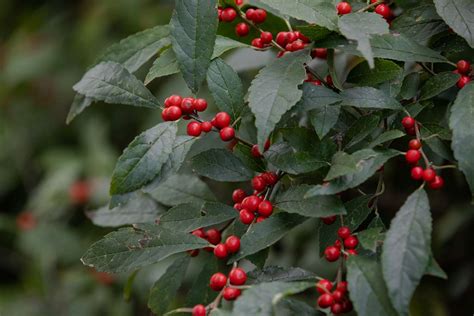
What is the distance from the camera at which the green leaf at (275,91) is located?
951 millimetres

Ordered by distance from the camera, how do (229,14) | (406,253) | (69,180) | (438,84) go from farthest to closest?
(69,180)
(229,14)
(438,84)
(406,253)

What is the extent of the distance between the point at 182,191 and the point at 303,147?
0.39 meters

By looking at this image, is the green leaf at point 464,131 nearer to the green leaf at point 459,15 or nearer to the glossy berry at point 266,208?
the green leaf at point 459,15

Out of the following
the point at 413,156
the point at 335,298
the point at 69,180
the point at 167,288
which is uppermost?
the point at 413,156

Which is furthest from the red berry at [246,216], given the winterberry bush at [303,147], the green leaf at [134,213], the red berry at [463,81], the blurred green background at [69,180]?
the blurred green background at [69,180]

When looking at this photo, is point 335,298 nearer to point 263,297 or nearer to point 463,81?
point 263,297

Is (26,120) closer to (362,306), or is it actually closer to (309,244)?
(309,244)

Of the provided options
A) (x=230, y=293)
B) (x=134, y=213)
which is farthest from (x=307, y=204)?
(x=134, y=213)

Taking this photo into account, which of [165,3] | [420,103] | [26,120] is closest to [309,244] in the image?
[420,103]

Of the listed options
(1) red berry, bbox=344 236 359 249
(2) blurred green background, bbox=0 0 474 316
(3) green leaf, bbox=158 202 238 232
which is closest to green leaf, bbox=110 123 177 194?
(3) green leaf, bbox=158 202 238 232

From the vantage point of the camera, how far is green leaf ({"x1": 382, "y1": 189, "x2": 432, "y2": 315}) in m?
0.85

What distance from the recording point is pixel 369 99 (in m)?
1.04

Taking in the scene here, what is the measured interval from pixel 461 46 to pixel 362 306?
0.52 m

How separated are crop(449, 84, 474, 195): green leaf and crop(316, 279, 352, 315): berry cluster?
242 mm
